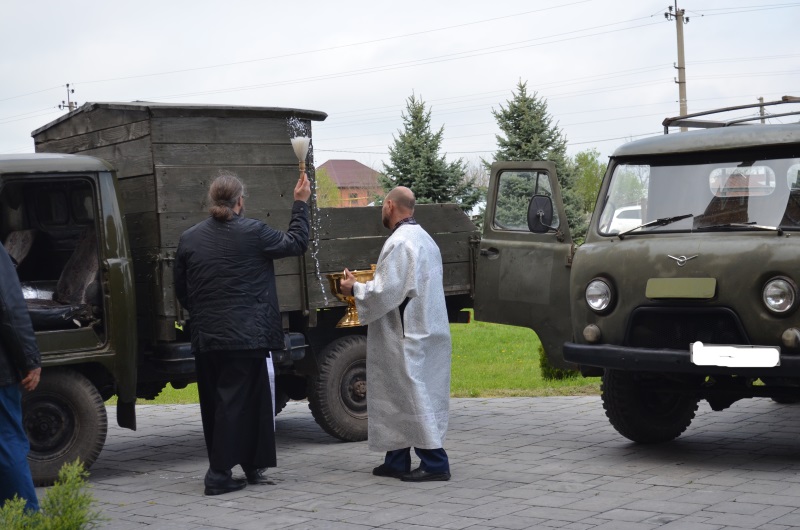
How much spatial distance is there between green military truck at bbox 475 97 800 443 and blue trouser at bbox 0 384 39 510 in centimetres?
377

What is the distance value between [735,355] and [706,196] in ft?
4.08

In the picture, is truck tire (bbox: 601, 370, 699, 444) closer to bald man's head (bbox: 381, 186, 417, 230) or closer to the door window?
the door window

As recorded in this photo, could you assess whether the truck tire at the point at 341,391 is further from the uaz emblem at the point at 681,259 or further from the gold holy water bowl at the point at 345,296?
the uaz emblem at the point at 681,259

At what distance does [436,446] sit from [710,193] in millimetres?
2501

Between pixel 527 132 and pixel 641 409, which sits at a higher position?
pixel 527 132

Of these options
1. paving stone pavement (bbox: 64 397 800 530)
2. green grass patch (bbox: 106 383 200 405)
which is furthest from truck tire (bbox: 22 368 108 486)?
green grass patch (bbox: 106 383 200 405)

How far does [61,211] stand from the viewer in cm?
859

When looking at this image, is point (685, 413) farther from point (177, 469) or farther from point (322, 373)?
point (177, 469)

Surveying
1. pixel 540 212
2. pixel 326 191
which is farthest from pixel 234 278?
pixel 326 191

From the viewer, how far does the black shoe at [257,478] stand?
7.55 m

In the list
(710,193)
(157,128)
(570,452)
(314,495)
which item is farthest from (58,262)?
(710,193)

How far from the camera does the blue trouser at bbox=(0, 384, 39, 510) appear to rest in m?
5.60

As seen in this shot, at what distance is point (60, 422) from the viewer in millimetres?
7805

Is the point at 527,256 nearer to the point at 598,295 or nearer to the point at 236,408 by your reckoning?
the point at 598,295
